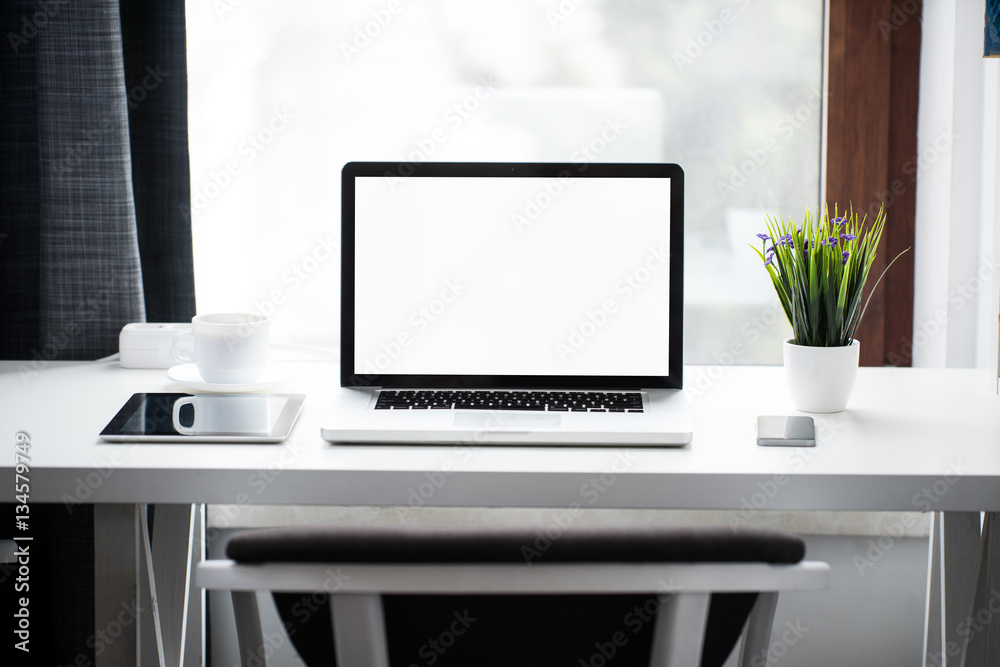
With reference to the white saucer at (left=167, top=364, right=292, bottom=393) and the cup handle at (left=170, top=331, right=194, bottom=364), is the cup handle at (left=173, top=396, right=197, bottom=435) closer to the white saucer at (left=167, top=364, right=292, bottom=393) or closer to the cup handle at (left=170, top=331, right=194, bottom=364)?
the white saucer at (left=167, top=364, right=292, bottom=393)

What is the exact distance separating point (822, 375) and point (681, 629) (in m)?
0.61

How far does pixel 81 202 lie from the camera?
1385 millimetres

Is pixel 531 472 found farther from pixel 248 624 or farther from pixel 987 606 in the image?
pixel 987 606

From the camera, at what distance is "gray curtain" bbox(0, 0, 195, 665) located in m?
1.37

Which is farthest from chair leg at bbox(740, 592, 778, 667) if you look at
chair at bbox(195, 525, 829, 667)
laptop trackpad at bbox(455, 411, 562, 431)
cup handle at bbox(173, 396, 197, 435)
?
cup handle at bbox(173, 396, 197, 435)

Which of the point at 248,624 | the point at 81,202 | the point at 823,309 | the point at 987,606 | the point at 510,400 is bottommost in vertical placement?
the point at 987,606

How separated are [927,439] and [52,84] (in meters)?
1.33

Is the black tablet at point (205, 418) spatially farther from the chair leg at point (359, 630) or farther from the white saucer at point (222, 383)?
the chair leg at point (359, 630)

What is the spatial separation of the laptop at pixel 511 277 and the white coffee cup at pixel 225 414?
0.12 meters

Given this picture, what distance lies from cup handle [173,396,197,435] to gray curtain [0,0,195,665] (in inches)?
13.5

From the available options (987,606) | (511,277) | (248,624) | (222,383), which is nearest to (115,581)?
(222,383)

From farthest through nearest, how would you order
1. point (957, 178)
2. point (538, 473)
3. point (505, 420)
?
point (957, 178)
point (505, 420)
point (538, 473)

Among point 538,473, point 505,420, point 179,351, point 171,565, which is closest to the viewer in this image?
point 538,473

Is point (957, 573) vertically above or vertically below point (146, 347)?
below
